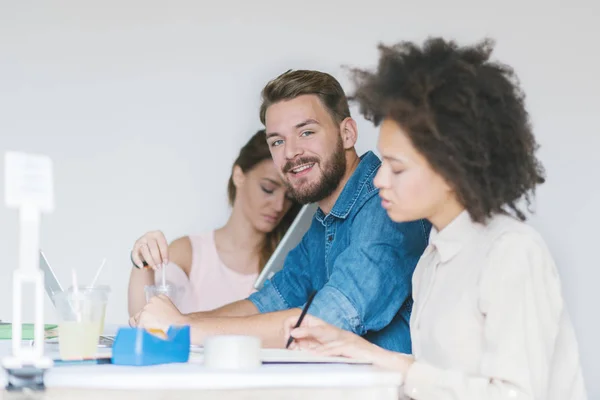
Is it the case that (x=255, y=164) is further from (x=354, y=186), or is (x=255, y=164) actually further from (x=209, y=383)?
(x=209, y=383)

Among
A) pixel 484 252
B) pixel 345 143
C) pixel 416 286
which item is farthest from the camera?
pixel 345 143

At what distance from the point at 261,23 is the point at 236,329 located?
1598 millimetres

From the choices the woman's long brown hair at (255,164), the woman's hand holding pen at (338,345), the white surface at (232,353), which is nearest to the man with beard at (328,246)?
the woman's hand holding pen at (338,345)

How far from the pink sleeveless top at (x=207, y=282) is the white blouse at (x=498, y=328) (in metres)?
1.50

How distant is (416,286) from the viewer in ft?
5.53

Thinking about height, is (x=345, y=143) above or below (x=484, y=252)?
above

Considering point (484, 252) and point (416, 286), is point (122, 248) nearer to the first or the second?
point (416, 286)

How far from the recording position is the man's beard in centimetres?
220

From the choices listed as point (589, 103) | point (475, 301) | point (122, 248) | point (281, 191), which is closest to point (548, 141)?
point (589, 103)

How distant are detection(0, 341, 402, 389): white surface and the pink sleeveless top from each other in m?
1.63

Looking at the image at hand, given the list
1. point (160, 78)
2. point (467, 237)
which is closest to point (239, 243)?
point (160, 78)

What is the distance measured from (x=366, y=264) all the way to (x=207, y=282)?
1.20 metres

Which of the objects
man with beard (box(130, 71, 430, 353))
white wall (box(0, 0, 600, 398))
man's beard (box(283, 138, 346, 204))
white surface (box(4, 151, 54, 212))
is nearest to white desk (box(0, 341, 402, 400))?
white surface (box(4, 151, 54, 212))

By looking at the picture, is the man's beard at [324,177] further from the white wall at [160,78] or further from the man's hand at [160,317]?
the white wall at [160,78]
